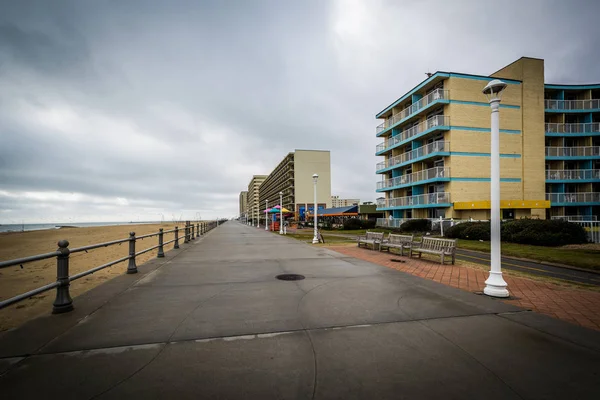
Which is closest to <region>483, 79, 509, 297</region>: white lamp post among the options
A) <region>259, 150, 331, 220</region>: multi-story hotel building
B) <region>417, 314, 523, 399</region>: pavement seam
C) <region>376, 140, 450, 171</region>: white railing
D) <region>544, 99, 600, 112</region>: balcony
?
<region>417, 314, 523, 399</region>: pavement seam

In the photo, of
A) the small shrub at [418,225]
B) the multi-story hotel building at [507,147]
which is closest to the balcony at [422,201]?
the multi-story hotel building at [507,147]

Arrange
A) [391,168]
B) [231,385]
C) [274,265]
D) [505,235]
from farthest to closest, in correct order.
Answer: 1. [391,168]
2. [505,235]
3. [274,265]
4. [231,385]

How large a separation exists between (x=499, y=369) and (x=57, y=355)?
15.4ft

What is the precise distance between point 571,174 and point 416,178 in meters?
16.9

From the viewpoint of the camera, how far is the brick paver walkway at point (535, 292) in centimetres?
448

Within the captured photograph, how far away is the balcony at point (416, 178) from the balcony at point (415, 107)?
6779mm

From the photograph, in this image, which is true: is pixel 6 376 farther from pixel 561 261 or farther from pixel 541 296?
pixel 561 261

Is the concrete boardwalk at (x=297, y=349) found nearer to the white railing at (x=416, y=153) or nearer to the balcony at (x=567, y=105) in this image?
the white railing at (x=416, y=153)

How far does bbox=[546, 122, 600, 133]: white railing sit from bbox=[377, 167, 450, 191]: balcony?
49.5 feet

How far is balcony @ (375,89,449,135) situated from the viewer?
2655 centimetres

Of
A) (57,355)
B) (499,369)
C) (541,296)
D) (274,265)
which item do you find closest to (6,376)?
(57,355)

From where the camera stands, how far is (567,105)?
1192 inches

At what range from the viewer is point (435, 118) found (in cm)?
2636

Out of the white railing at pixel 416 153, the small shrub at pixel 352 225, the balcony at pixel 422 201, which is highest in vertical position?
the white railing at pixel 416 153
